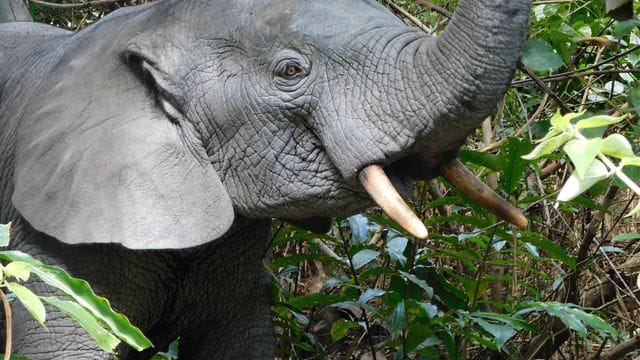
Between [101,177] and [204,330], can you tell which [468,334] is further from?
[101,177]

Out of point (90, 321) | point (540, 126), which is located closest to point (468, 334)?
point (540, 126)

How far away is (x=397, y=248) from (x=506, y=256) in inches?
45.7

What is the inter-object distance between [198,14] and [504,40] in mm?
852

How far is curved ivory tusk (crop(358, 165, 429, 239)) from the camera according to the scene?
2449 millimetres

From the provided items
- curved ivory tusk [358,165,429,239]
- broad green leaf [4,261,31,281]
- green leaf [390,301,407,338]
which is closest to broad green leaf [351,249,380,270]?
green leaf [390,301,407,338]

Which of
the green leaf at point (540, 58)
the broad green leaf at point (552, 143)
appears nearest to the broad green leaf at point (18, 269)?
the broad green leaf at point (552, 143)

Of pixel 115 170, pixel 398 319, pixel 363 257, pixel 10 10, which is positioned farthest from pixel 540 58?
pixel 10 10

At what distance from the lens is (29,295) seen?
1.61 m

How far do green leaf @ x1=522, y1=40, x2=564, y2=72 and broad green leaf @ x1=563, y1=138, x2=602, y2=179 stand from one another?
166 cm

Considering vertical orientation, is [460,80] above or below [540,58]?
above

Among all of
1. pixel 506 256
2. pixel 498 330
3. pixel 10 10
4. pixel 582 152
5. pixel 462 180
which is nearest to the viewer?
pixel 582 152

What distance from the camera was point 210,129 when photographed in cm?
289

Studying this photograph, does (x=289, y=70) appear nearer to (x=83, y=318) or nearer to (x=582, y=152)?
(x=83, y=318)

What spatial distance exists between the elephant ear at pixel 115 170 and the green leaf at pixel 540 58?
889mm
